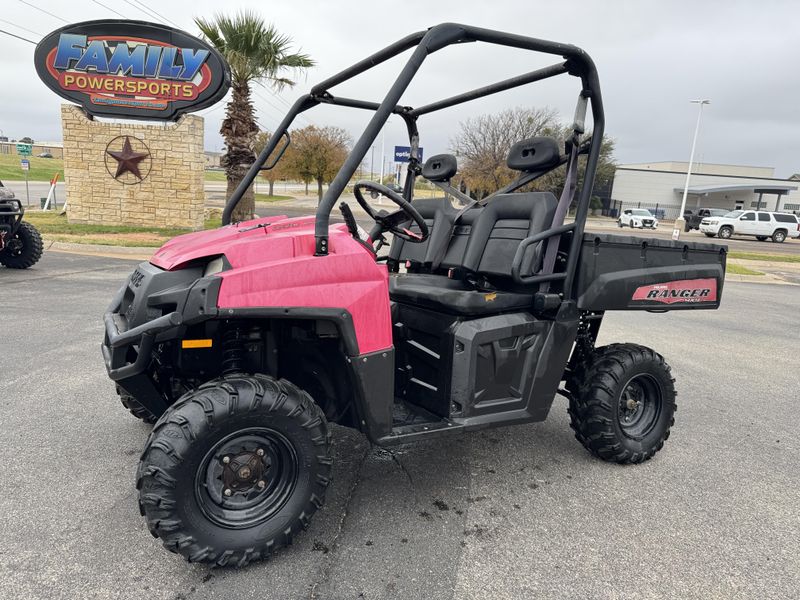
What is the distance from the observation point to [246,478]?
7.63 ft

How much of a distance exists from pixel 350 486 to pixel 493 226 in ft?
5.71

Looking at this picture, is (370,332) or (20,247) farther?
(20,247)

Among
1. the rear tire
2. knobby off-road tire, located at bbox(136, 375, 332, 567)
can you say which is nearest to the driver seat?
knobby off-road tire, located at bbox(136, 375, 332, 567)

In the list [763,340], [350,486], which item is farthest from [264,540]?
[763,340]

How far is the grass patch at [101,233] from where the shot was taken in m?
12.9

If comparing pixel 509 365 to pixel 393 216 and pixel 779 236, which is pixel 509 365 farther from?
pixel 779 236

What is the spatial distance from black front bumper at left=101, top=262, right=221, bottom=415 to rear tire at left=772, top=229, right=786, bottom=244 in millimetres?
34889

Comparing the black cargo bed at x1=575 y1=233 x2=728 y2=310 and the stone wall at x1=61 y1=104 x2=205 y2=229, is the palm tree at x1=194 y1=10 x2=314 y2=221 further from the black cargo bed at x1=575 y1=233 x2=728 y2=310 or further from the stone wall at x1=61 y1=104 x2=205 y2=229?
the black cargo bed at x1=575 y1=233 x2=728 y2=310

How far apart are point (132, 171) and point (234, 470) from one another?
49.5 ft

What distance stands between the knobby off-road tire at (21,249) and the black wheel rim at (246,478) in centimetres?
893

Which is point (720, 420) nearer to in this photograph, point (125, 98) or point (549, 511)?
point (549, 511)

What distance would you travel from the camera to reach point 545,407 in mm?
3113

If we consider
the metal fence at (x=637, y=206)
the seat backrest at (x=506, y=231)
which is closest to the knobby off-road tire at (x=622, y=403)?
the seat backrest at (x=506, y=231)

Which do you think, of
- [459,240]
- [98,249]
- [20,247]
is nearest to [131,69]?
[98,249]
